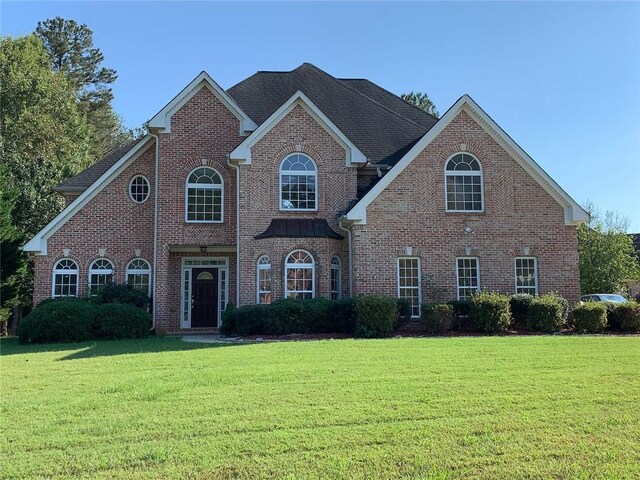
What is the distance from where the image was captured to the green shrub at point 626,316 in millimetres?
18000

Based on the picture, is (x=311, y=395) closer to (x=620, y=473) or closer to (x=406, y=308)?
(x=620, y=473)

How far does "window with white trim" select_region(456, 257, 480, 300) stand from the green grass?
25.9ft

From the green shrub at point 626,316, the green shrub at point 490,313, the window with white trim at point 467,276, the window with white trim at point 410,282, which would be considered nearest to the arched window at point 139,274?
the window with white trim at point 410,282

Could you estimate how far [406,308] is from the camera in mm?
A: 17688

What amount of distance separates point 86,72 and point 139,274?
1425 inches

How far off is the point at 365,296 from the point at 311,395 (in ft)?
31.5

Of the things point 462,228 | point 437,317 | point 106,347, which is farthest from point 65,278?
point 462,228

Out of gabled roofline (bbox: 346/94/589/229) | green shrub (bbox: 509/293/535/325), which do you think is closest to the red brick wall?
gabled roofline (bbox: 346/94/589/229)

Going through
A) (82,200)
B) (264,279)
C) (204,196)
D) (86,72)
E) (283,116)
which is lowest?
(264,279)

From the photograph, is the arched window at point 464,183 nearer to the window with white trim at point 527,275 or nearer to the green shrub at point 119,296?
the window with white trim at point 527,275

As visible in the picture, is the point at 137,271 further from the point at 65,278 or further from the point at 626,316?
the point at 626,316

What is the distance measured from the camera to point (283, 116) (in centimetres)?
1995

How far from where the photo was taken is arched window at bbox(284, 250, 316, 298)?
1875 cm

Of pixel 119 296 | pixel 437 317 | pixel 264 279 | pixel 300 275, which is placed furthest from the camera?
pixel 119 296
